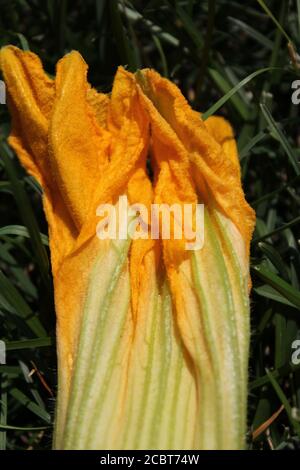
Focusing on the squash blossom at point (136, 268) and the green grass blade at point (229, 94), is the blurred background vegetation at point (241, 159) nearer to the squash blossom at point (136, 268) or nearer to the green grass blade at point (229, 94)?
the green grass blade at point (229, 94)

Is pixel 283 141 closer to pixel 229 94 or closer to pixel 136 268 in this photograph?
pixel 229 94

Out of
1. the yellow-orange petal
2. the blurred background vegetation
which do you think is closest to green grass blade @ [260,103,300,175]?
the blurred background vegetation

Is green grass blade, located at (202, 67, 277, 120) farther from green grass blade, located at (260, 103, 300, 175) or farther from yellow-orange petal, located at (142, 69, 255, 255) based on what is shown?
yellow-orange petal, located at (142, 69, 255, 255)

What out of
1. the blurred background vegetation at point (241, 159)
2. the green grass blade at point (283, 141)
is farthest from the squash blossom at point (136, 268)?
the green grass blade at point (283, 141)

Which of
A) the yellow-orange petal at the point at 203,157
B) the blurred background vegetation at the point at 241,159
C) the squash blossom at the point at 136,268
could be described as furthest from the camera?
the blurred background vegetation at the point at 241,159

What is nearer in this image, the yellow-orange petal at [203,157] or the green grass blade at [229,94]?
the yellow-orange petal at [203,157]

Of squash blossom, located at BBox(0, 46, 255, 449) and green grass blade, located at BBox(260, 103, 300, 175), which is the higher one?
green grass blade, located at BBox(260, 103, 300, 175)
